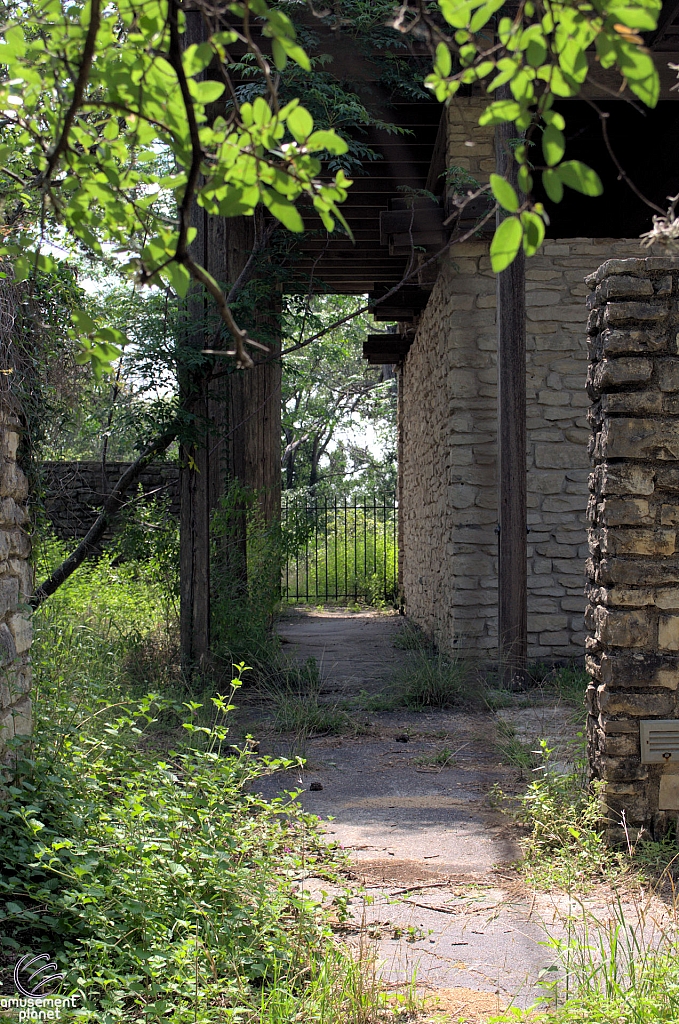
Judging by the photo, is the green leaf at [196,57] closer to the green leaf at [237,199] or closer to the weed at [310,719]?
the green leaf at [237,199]

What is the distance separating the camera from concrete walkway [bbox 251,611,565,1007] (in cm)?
249

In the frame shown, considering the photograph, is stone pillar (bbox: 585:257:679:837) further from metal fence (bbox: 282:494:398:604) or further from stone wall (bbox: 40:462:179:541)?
metal fence (bbox: 282:494:398:604)

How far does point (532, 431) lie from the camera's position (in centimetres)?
655

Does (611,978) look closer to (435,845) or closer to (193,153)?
(435,845)

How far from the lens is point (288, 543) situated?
6.50m

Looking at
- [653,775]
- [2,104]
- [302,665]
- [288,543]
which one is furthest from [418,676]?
[2,104]

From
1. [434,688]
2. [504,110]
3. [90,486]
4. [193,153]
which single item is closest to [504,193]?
[504,110]

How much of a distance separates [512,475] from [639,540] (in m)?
2.89

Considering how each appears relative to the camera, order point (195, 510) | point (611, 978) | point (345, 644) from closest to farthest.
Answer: point (611, 978), point (195, 510), point (345, 644)

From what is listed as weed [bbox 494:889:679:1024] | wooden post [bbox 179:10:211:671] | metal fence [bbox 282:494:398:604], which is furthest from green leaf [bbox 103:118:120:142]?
metal fence [bbox 282:494:398:604]

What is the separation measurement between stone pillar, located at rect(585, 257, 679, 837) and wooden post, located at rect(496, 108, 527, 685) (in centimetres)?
275

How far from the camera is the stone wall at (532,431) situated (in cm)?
650

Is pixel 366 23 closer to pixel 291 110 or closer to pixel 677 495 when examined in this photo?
pixel 677 495

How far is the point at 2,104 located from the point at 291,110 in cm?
56
